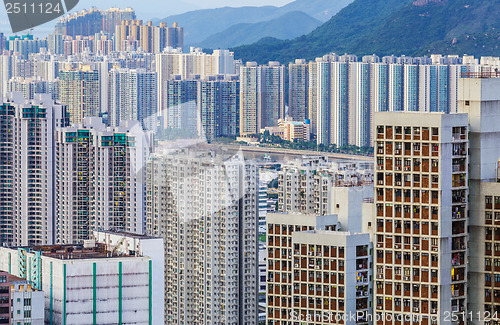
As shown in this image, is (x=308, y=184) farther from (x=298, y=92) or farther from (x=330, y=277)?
(x=298, y=92)

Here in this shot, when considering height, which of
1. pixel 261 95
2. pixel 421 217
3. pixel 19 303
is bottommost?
pixel 19 303

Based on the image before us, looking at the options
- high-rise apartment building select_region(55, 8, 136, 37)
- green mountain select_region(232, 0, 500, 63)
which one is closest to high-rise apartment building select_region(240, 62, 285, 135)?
green mountain select_region(232, 0, 500, 63)

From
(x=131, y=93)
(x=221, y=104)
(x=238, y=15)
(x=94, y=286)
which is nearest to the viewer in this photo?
(x=94, y=286)

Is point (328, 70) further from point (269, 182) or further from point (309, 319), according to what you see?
point (309, 319)

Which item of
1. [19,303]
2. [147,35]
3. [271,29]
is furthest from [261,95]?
[19,303]

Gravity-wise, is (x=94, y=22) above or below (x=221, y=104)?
above

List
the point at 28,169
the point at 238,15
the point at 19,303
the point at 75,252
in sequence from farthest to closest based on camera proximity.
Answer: the point at 238,15, the point at 28,169, the point at 75,252, the point at 19,303

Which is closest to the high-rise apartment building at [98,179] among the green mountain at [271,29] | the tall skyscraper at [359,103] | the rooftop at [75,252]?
the rooftop at [75,252]

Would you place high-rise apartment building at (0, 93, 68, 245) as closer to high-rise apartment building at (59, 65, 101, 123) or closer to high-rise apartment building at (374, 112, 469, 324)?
high-rise apartment building at (374, 112, 469, 324)

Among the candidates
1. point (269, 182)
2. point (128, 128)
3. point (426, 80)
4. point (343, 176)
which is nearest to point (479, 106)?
point (343, 176)
